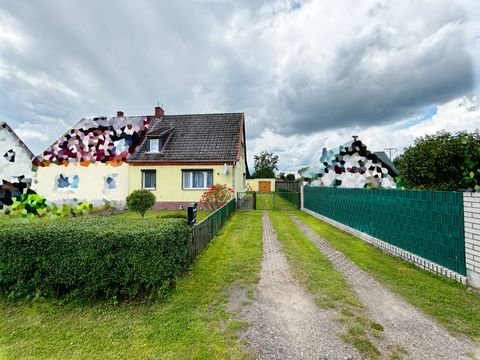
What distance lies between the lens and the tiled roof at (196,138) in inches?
608

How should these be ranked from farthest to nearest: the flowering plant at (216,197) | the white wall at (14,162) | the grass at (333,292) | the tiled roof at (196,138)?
the tiled roof at (196,138)
the flowering plant at (216,197)
the white wall at (14,162)
the grass at (333,292)

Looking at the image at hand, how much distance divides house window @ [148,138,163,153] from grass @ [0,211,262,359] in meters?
13.3

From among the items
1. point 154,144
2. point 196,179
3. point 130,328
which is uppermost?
point 154,144

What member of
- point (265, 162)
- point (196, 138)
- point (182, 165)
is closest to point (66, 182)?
point (182, 165)

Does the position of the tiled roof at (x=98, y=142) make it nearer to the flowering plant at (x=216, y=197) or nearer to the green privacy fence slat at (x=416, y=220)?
the flowering plant at (x=216, y=197)

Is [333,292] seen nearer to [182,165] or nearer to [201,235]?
[201,235]

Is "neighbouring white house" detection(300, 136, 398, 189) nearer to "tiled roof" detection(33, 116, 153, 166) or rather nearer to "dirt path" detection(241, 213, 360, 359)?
"dirt path" detection(241, 213, 360, 359)

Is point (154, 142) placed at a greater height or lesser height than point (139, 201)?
greater

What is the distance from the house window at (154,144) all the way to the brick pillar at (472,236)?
15637 millimetres

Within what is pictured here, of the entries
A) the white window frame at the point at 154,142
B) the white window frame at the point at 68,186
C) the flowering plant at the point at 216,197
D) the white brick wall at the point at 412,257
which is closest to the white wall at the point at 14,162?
the white window frame at the point at 68,186

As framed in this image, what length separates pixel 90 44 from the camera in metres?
9.56

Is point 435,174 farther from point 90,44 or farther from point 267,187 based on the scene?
point 267,187

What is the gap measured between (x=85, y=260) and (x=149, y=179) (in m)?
13.2

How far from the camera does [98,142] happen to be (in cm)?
1714
